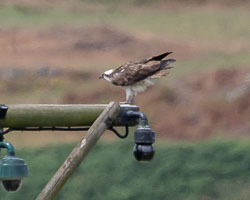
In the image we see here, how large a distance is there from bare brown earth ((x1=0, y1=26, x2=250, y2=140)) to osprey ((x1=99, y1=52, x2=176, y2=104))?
13.0ft

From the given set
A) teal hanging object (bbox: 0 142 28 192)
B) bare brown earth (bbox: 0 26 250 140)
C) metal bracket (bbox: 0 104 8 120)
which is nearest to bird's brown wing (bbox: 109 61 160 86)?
metal bracket (bbox: 0 104 8 120)

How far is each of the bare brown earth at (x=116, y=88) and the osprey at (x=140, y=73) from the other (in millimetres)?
3970

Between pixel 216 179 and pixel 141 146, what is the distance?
23.5 feet

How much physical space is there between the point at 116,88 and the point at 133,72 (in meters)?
4.29

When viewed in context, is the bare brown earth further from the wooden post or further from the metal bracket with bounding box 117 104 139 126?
the wooden post

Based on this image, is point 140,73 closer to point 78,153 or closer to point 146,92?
point 78,153

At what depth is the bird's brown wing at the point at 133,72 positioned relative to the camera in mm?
10172

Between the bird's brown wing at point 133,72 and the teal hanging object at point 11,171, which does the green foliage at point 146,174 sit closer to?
the bird's brown wing at point 133,72

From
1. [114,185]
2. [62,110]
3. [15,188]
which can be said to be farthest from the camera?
[114,185]

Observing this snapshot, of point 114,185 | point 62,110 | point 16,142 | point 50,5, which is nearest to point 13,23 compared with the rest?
point 50,5

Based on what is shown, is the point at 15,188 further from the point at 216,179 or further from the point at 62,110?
the point at 216,179

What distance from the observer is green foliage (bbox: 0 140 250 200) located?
14.6 meters

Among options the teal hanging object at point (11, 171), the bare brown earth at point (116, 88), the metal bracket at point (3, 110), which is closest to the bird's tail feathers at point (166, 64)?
the metal bracket at point (3, 110)

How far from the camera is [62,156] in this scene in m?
14.6
